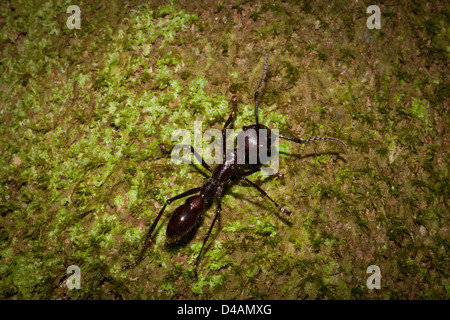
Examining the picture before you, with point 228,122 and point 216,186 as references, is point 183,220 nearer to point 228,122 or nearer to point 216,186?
point 216,186

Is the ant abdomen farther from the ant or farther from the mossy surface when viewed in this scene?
the mossy surface

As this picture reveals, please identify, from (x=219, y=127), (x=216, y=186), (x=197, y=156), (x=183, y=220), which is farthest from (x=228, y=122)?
(x=183, y=220)

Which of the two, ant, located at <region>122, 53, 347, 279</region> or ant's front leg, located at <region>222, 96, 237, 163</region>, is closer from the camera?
ant, located at <region>122, 53, 347, 279</region>

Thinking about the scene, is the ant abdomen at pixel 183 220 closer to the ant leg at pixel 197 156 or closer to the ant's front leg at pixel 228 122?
the ant leg at pixel 197 156

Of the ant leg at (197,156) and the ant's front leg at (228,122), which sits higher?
the ant's front leg at (228,122)

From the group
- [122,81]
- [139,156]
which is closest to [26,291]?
[139,156]

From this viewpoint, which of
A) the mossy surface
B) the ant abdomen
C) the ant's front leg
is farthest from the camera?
the ant's front leg

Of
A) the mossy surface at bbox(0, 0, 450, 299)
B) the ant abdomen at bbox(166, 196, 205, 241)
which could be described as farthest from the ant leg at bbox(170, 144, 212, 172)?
the ant abdomen at bbox(166, 196, 205, 241)

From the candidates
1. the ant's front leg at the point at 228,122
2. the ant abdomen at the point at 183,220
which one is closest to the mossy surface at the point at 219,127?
the ant's front leg at the point at 228,122
